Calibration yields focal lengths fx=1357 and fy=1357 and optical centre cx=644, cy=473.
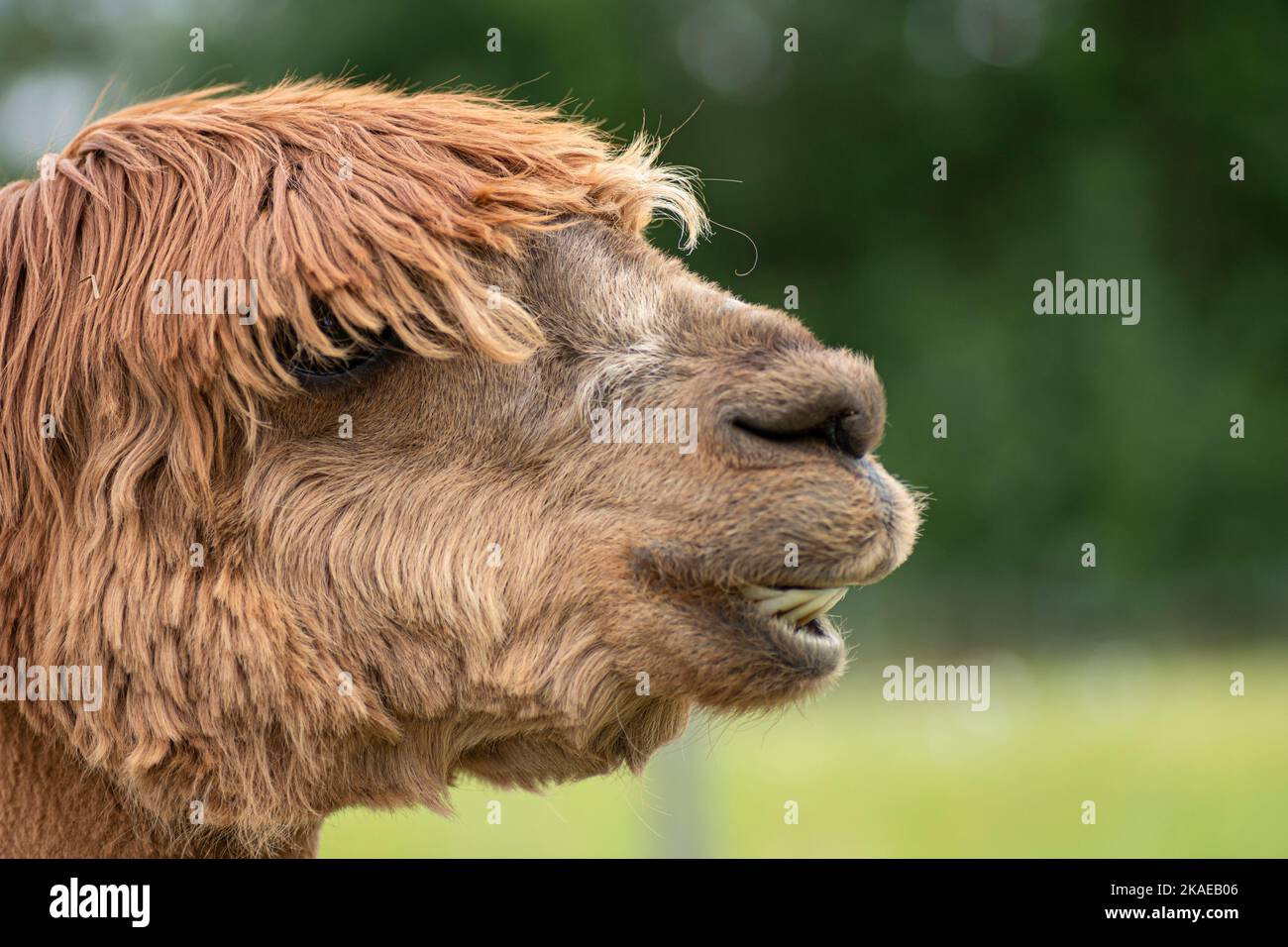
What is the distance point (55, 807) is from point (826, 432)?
1597mm

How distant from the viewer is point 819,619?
2580mm

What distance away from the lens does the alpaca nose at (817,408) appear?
2418mm

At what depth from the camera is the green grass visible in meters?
7.22

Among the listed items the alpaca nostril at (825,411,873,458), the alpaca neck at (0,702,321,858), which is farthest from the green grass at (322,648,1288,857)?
the alpaca nostril at (825,411,873,458)

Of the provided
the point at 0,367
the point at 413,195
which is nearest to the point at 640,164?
the point at 413,195

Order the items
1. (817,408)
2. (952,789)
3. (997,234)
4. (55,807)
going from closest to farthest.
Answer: (817,408) < (55,807) < (952,789) < (997,234)

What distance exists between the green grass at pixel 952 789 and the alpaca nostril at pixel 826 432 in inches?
94.5

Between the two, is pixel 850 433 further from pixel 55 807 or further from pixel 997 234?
pixel 997 234

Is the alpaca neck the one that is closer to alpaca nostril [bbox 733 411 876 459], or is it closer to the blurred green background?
alpaca nostril [bbox 733 411 876 459]

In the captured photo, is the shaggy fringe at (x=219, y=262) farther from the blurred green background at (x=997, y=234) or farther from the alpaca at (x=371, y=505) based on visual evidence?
the blurred green background at (x=997, y=234)

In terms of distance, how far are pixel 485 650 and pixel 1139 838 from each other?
6.15 m

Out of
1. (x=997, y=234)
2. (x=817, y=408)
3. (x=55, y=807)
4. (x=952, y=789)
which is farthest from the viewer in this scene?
(x=997, y=234)

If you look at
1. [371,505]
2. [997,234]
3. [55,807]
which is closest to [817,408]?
[371,505]

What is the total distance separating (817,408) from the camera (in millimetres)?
2432
